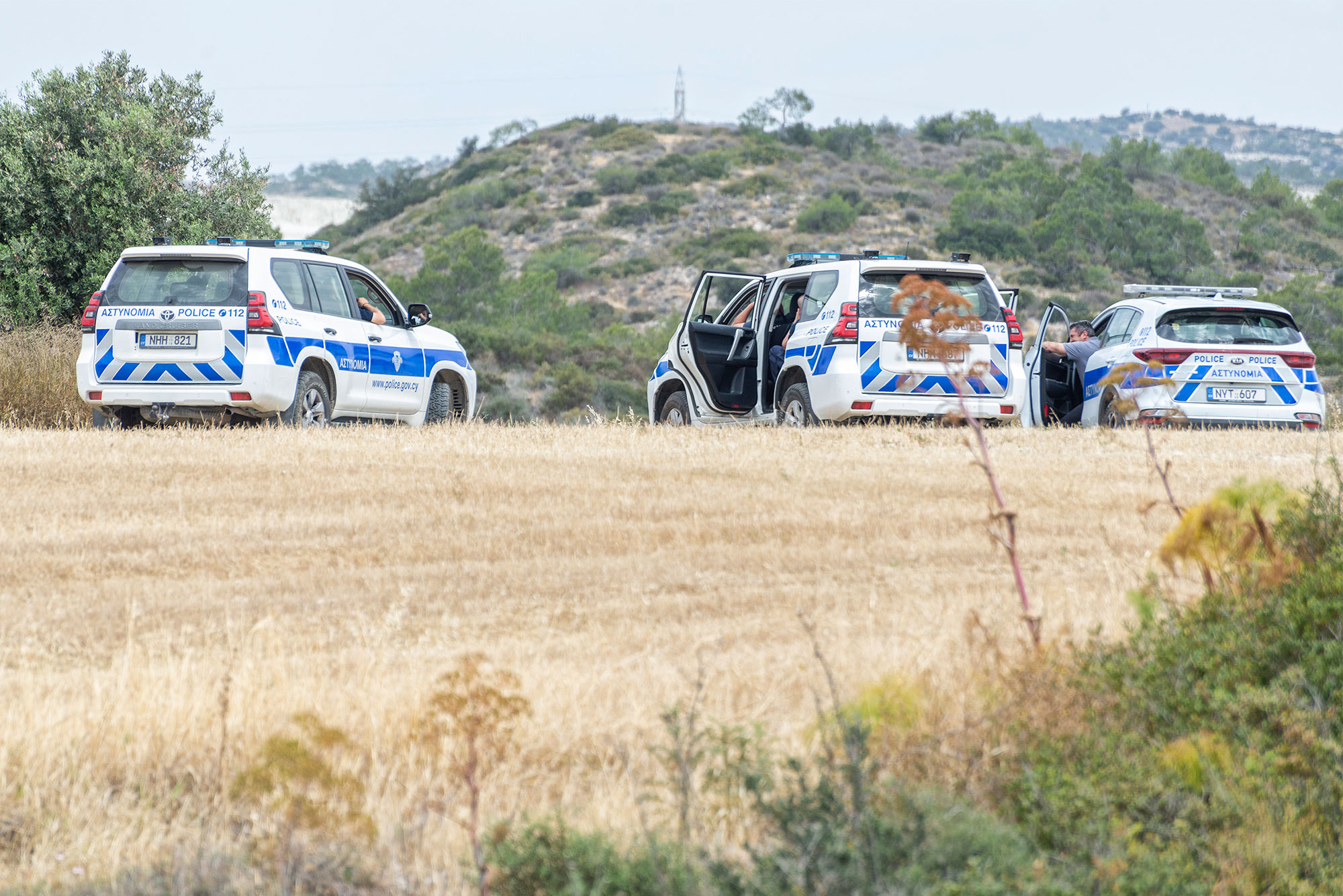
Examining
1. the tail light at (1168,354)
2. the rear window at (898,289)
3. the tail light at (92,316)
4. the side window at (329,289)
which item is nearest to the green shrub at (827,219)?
the tail light at (1168,354)

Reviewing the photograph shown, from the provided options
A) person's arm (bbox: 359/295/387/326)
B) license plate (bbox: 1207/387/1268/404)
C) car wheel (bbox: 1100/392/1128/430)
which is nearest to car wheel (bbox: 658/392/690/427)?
person's arm (bbox: 359/295/387/326)

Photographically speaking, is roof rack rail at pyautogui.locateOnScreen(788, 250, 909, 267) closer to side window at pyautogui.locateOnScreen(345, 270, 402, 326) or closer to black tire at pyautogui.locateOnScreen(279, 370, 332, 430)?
side window at pyautogui.locateOnScreen(345, 270, 402, 326)

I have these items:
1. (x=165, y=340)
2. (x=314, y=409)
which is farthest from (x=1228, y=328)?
(x=165, y=340)

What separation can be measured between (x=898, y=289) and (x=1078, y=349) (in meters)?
3.69

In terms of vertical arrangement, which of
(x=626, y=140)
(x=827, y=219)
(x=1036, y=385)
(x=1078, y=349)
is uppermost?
(x=626, y=140)

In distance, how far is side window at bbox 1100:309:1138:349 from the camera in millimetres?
13805

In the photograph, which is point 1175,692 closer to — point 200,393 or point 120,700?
point 120,700

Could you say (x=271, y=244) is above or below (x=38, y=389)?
above

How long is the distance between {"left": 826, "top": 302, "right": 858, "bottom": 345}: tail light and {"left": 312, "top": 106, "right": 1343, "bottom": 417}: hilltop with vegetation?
23.4 metres

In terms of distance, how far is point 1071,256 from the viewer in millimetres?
55750

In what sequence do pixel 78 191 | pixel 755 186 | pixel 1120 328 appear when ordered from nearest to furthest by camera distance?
1. pixel 1120 328
2. pixel 78 191
3. pixel 755 186

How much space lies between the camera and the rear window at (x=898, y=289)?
38.4 feet

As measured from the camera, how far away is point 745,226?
6656cm

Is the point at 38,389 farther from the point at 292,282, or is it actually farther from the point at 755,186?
the point at 755,186
